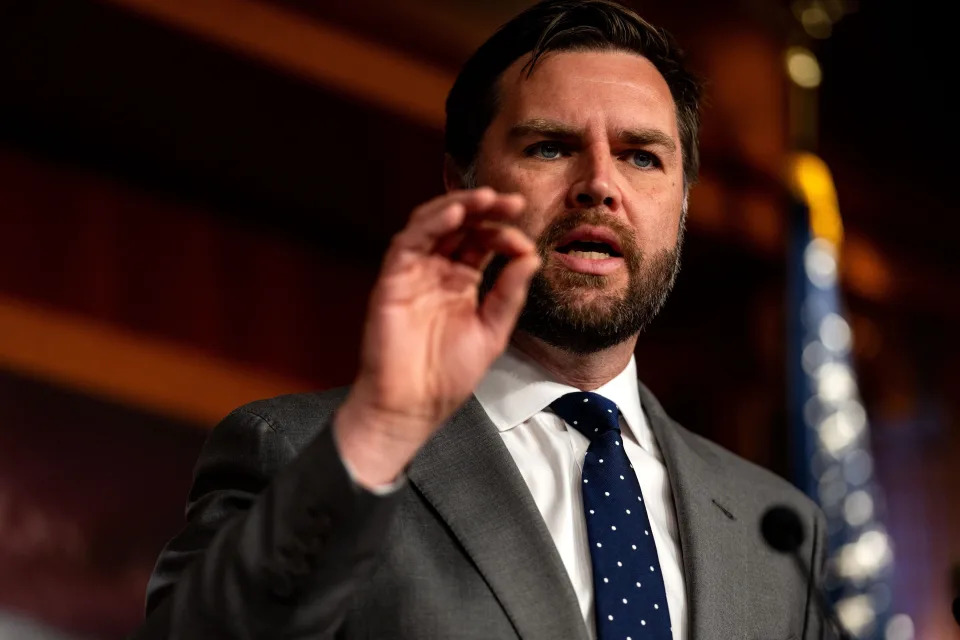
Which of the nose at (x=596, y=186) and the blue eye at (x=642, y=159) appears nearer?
the nose at (x=596, y=186)

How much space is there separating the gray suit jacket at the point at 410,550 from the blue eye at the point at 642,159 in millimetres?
287

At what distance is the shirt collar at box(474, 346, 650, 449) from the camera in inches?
54.1

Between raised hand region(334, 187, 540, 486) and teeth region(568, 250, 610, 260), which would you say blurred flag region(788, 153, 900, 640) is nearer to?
teeth region(568, 250, 610, 260)

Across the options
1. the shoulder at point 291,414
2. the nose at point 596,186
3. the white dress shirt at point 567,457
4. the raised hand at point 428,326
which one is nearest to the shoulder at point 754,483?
the white dress shirt at point 567,457

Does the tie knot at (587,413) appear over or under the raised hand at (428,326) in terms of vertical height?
under

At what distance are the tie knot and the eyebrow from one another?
290mm

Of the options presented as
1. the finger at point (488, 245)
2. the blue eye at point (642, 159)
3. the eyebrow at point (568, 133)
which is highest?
the eyebrow at point (568, 133)

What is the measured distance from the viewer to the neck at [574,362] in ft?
4.68

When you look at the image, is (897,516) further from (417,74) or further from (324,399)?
(324,399)

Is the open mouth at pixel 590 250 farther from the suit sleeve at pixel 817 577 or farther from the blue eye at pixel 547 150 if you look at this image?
the suit sleeve at pixel 817 577

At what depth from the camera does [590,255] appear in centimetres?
138

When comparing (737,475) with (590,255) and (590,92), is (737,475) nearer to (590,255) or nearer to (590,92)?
(590,255)

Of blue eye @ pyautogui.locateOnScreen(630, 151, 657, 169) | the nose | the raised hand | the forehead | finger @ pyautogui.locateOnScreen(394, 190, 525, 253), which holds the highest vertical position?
the forehead

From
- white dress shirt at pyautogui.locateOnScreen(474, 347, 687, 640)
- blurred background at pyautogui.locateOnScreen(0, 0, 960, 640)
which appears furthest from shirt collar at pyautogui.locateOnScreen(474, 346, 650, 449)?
blurred background at pyautogui.locateOnScreen(0, 0, 960, 640)
